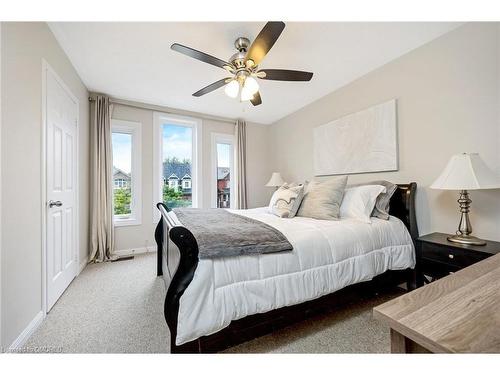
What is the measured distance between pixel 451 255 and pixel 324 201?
1.04 meters

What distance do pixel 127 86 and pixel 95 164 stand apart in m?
1.19

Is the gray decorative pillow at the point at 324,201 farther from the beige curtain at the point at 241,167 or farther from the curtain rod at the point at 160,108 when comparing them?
the curtain rod at the point at 160,108

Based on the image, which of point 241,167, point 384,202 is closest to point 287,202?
point 384,202

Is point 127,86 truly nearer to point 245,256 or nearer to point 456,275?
point 245,256

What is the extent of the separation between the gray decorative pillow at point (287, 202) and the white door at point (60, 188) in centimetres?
212

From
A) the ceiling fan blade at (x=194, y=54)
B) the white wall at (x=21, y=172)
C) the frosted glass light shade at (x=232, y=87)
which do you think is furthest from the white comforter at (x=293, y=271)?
the ceiling fan blade at (x=194, y=54)

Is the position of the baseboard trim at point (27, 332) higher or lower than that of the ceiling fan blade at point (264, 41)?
lower

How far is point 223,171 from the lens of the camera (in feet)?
14.3

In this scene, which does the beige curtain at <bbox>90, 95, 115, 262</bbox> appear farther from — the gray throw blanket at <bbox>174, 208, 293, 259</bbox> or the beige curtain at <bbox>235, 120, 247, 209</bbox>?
the gray throw blanket at <bbox>174, 208, 293, 259</bbox>

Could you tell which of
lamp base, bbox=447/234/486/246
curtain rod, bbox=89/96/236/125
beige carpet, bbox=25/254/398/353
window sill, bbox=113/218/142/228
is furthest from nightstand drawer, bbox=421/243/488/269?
A: window sill, bbox=113/218/142/228

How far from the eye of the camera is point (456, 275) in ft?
2.91

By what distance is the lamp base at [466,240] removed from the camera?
5.47ft

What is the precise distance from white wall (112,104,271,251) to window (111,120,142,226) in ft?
0.29

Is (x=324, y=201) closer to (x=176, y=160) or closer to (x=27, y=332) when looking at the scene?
(x=27, y=332)
